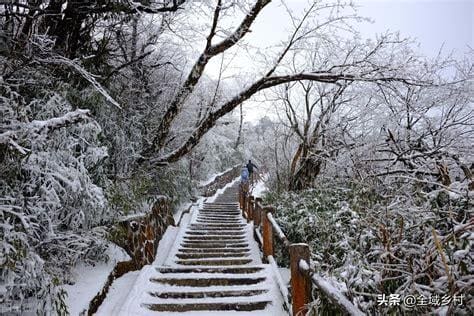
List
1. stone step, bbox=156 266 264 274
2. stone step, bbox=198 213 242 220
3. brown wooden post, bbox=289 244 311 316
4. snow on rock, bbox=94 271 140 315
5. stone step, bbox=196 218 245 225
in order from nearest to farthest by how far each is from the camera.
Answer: brown wooden post, bbox=289 244 311 316
snow on rock, bbox=94 271 140 315
stone step, bbox=156 266 264 274
stone step, bbox=196 218 245 225
stone step, bbox=198 213 242 220

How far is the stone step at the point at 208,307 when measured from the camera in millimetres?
4301

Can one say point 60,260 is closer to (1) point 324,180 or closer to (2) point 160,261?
(2) point 160,261

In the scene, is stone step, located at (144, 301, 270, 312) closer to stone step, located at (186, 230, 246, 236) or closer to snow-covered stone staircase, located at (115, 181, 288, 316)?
snow-covered stone staircase, located at (115, 181, 288, 316)

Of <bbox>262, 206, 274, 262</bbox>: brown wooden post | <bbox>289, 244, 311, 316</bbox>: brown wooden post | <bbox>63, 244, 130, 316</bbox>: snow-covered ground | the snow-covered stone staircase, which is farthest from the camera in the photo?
<bbox>262, 206, 274, 262</bbox>: brown wooden post

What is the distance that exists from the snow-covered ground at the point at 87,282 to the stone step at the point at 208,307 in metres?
0.70

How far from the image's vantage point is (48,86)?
4.54 metres

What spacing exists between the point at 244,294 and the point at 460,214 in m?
2.96

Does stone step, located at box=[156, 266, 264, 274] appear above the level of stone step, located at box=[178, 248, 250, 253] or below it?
above

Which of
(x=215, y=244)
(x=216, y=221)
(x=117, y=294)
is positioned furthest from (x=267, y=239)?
(x=216, y=221)

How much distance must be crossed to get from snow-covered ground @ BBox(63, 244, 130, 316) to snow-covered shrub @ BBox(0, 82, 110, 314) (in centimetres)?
16

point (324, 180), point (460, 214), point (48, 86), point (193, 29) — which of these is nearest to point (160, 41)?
point (193, 29)

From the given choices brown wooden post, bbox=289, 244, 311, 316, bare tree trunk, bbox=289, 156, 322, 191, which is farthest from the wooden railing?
bare tree trunk, bbox=289, 156, 322, 191

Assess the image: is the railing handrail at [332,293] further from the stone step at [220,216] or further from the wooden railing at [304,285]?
the stone step at [220,216]

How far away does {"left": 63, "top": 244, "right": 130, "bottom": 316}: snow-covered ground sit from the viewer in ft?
12.2
